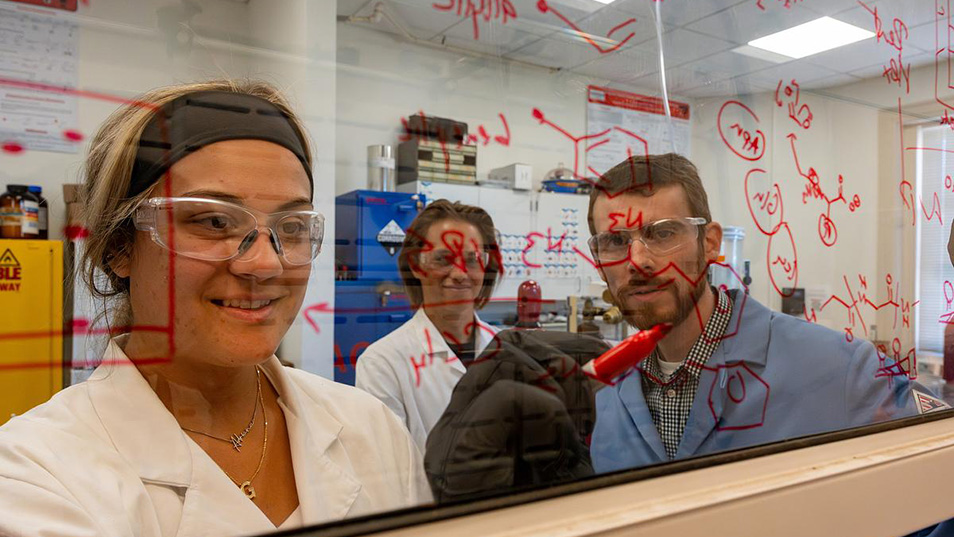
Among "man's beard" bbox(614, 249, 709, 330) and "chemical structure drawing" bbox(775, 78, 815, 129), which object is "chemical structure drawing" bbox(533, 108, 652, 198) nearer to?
"man's beard" bbox(614, 249, 709, 330)

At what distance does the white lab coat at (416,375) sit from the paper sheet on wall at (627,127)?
0.96 ft

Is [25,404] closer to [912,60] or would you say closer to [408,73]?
[408,73]

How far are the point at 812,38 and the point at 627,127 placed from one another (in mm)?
457

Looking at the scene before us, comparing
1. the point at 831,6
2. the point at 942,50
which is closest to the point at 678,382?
the point at 831,6

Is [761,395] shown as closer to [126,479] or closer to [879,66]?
[879,66]

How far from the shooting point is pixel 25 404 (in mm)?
421

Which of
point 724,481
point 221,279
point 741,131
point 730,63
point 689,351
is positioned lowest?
point 724,481

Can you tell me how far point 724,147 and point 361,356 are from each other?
614mm

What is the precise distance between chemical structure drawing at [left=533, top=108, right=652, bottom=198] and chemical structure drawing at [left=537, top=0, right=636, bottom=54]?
0.34 feet

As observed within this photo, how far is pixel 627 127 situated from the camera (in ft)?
2.40

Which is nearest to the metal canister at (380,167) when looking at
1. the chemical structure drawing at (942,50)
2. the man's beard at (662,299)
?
the man's beard at (662,299)

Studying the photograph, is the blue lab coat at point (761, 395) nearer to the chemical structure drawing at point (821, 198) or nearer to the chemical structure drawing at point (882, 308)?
the chemical structure drawing at point (882, 308)

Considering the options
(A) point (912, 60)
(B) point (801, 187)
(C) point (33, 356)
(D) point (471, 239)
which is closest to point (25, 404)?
(C) point (33, 356)

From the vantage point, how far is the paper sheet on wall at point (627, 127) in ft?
2.30
